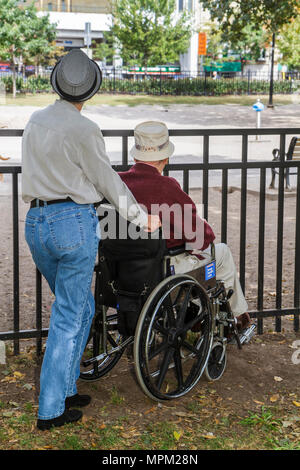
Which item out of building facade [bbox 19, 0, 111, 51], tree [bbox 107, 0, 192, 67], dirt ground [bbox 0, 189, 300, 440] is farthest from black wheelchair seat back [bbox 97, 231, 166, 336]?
building facade [bbox 19, 0, 111, 51]

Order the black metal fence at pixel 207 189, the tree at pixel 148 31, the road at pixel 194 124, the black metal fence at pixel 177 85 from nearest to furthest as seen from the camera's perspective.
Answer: the black metal fence at pixel 207 189 < the road at pixel 194 124 < the black metal fence at pixel 177 85 < the tree at pixel 148 31

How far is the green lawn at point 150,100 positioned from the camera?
3464cm

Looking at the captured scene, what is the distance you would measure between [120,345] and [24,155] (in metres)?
1.09

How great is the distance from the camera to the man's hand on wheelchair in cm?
332

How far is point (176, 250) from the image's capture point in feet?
11.6

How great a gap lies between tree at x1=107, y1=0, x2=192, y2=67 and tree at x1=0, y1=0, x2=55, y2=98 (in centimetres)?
747

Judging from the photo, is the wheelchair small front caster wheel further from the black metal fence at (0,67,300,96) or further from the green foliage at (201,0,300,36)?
the black metal fence at (0,67,300,96)

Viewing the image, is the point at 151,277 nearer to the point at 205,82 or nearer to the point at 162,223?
the point at 162,223

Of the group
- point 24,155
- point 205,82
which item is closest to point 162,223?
point 24,155

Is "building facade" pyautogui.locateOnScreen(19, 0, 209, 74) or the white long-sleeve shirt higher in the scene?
"building facade" pyautogui.locateOnScreen(19, 0, 209, 74)

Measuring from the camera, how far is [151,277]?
3.44 meters

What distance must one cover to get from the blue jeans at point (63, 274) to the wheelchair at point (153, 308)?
205 mm

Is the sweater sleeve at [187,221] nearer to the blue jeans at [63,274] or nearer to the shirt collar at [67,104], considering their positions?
the blue jeans at [63,274]

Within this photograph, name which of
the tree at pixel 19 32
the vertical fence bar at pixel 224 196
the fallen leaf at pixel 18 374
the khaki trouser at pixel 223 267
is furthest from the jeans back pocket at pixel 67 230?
the tree at pixel 19 32
